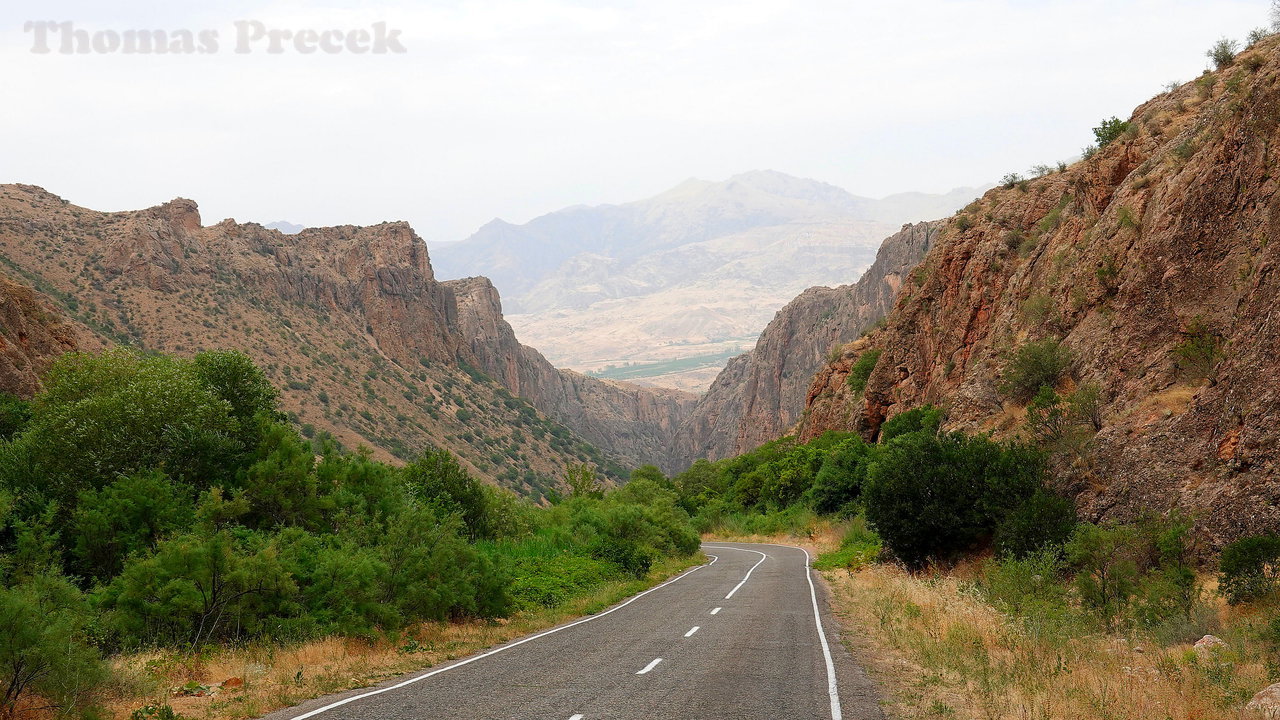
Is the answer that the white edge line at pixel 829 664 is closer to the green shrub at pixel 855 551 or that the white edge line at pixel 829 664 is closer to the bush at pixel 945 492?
the bush at pixel 945 492

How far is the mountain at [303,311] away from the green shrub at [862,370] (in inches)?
1800

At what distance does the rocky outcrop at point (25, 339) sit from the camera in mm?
31672

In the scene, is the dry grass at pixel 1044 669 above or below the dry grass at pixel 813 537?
above

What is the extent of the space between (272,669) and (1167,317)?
920 inches

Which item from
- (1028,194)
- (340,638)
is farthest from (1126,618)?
(1028,194)

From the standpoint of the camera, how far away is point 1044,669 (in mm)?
11930

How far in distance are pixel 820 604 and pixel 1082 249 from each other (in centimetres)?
1740

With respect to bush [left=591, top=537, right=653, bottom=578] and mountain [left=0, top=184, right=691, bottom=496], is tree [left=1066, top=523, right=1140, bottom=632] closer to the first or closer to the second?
bush [left=591, top=537, right=653, bottom=578]

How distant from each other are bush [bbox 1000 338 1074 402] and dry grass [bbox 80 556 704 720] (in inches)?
745

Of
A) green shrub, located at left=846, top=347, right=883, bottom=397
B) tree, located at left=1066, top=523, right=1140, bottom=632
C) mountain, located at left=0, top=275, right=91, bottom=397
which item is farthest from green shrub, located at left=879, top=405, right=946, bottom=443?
mountain, located at left=0, top=275, right=91, bottom=397

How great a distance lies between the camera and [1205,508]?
59.7ft

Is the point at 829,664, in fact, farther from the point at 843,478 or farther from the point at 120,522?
the point at 843,478

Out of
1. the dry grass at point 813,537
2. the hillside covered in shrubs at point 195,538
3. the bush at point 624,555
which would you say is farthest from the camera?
the dry grass at point 813,537

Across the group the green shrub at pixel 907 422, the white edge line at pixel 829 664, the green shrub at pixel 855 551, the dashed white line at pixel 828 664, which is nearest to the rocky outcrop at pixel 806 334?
the green shrub at pixel 907 422
